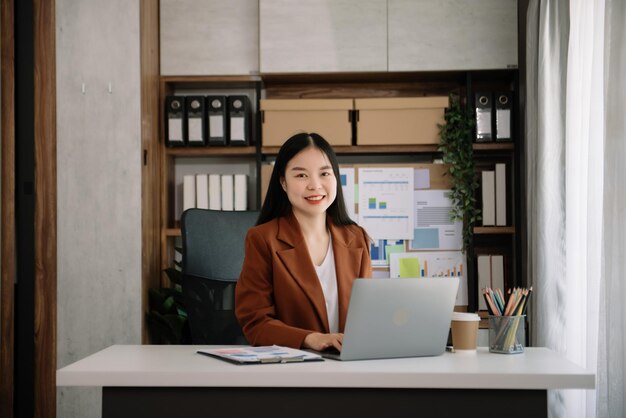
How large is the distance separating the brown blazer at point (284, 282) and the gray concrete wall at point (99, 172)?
6.07ft

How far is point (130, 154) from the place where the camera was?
3.75m

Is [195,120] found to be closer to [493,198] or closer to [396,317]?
[493,198]

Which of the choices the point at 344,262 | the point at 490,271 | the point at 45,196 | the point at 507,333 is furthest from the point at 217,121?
the point at 507,333

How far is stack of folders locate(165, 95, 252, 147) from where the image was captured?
394cm

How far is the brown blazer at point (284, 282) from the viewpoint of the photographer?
6.47ft

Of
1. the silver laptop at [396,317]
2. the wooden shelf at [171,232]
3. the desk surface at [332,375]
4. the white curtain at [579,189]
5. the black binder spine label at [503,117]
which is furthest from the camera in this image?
A: the wooden shelf at [171,232]

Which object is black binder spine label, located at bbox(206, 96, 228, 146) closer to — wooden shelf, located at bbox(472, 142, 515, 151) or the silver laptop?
wooden shelf, located at bbox(472, 142, 515, 151)

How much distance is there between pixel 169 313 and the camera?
380 cm

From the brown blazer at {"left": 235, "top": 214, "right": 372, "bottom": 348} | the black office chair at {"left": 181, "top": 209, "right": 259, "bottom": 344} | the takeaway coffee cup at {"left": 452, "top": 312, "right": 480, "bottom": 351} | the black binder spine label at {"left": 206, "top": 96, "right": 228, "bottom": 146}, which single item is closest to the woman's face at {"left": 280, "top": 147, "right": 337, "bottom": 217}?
the brown blazer at {"left": 235, "top": 214, "right": 372, "bottom": 348}

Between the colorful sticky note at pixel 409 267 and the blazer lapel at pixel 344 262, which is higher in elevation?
the blazer lapel at pixel 344 262

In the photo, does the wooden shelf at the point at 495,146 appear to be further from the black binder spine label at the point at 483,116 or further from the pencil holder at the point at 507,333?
the pencil holder at the point at 507,333

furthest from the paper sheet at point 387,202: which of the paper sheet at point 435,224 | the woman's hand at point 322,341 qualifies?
the woman's hand at point 322,341

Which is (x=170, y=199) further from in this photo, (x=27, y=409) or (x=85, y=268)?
(x=27, y=409)

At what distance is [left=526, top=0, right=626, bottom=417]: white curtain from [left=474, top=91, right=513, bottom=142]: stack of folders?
28 centimetres
